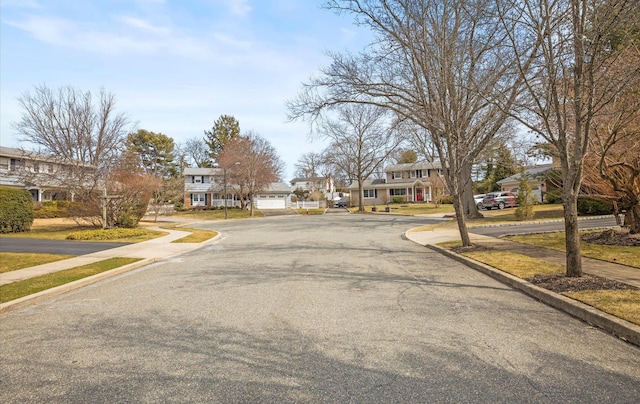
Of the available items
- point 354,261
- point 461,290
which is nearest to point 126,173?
point 354,261

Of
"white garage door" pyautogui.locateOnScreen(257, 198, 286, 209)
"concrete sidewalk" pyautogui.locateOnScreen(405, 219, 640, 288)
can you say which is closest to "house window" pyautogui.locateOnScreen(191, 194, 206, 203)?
"white garage door" pyautogui.locateOnScreen(257, 198, 286, 209)

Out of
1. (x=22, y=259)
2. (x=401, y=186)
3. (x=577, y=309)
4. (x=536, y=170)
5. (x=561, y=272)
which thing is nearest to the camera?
(x=577, y=309)

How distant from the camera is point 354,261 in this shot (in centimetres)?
1120

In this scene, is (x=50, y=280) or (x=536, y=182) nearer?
(x=50, y=280)

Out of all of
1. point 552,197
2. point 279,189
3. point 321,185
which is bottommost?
point 552,197

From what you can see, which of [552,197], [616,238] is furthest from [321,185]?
[616,238]

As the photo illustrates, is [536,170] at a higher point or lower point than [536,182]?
higher

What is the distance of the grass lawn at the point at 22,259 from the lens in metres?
11.1

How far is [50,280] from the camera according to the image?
9.00 metres

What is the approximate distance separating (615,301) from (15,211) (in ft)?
88.2

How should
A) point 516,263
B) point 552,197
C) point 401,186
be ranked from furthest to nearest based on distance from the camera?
1. point 401,186
2. point 552,197
3. point 516,263

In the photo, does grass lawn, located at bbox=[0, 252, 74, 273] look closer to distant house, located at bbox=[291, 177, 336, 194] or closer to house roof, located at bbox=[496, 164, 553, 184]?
house roof, located at bbox=[496, 164, 553, 184]

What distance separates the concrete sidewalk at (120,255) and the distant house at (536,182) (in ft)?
73.3

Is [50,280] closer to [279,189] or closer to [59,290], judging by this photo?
[59,290]
